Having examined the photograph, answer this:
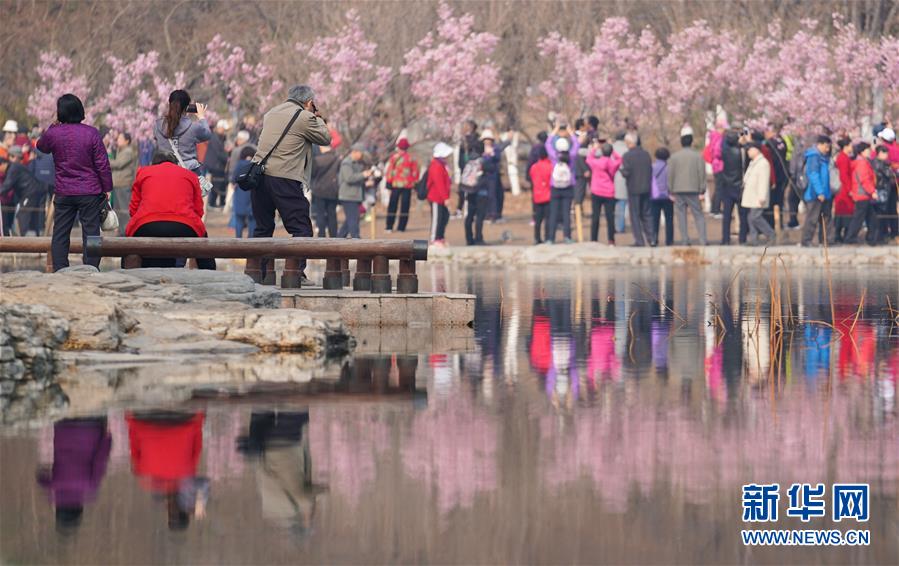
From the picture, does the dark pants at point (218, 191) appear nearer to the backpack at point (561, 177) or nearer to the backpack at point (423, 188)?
the backpack at point (423, 188)

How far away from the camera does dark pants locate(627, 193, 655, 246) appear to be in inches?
1353

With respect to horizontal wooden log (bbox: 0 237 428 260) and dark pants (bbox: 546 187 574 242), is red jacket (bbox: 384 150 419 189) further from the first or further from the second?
horizontal wooden log (bbox: 0 237 428 260)

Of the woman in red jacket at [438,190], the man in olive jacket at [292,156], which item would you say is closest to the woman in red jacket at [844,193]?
the woman in red jacket at [438,190]

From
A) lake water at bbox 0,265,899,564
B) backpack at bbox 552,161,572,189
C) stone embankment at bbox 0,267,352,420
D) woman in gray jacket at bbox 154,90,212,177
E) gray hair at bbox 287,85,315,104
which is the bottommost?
lake water at bbox 0,265,899,564

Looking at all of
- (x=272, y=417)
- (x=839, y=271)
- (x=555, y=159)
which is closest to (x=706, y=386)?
(x=272, y=417)

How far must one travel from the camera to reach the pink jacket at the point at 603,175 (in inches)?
1340

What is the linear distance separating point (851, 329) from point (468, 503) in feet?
29.9

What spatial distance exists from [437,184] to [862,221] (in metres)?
7.00

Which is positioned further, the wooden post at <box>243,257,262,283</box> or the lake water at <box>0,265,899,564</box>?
the wooden post at <box>243,257,262,283</box>

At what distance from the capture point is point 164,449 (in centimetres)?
955

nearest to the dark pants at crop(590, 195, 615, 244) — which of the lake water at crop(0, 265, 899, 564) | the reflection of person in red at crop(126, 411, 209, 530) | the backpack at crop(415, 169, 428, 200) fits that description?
the backpack at crop(415, 169, 428, 200)

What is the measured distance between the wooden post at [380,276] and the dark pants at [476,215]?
60.4 feet

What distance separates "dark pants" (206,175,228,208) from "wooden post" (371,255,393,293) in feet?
81.2

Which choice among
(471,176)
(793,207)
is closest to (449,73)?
(793,207)
